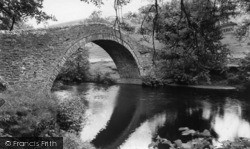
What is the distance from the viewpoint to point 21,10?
39.3ft

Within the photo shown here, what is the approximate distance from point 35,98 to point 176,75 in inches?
595

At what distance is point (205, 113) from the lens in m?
15.5

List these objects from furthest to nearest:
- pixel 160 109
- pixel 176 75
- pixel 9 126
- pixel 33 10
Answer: pixel 176 75 < pixel 160 109 < pixel 33 10 < pixel 9 126

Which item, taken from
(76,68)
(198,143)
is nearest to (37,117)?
(198,143)

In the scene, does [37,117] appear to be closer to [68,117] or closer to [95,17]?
[68,117]

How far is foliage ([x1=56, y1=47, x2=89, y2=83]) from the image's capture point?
82.1ft

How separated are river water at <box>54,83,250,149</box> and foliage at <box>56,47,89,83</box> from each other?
3.29 metres

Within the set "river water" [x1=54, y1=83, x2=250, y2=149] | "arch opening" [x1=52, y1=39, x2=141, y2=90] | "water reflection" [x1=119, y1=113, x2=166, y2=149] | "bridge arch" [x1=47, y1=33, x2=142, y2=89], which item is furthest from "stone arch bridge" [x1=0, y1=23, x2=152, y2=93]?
"water reflection" [x1=119, y1=113, x2=166, y2=149]

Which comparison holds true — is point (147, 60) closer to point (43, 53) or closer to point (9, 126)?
point (43, 53)

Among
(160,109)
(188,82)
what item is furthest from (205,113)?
(188,82)

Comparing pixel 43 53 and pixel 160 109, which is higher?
pixel 43 53

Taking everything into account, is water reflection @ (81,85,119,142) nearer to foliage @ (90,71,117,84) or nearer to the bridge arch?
foliage @ (90,71,117,84)

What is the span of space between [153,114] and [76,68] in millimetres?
12474

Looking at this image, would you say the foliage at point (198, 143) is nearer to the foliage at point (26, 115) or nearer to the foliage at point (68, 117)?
the foliage at point (26, 115)
